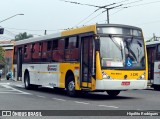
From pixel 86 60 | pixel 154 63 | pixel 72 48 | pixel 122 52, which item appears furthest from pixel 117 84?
pixel 154 63

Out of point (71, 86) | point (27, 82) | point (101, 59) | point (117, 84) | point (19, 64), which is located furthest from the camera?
point (19, 64)

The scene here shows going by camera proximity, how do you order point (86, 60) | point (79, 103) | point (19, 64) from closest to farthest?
1. point (79, 103)
2. point (86, 60)
3. point (19, 64)

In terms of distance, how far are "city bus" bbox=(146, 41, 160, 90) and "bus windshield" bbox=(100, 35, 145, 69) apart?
25.0ft

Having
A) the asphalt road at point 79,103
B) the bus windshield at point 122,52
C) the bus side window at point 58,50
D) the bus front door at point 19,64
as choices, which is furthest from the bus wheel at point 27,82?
the bus windshield at point 122,52

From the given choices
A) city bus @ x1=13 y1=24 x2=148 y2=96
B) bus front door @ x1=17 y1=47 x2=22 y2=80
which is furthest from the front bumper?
bus front door @ x1=17 y1=47 x2=22 y2=80

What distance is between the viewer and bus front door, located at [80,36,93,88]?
1698cm

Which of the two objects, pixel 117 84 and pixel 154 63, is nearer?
pixel 117 84

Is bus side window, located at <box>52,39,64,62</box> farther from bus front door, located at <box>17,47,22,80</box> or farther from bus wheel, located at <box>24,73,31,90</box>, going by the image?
bus front door, located at <box>17,47,22,80</box>

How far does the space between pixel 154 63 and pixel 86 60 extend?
9033mm

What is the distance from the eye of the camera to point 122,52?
16.9m

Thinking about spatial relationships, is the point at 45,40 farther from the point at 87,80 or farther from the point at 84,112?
the point at 84,112

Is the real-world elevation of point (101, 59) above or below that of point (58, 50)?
below

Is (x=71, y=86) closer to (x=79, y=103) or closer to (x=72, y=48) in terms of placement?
(x=72, y=48)

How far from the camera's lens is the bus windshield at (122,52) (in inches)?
654
